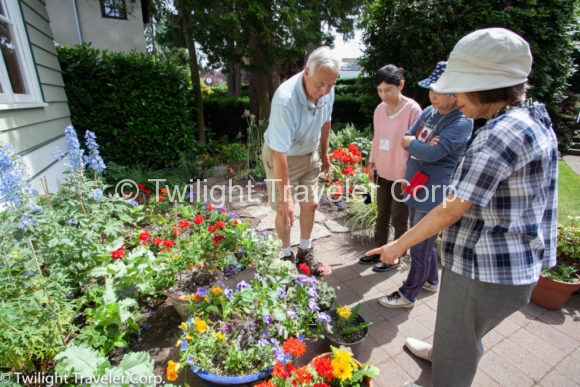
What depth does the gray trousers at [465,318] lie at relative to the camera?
1.16m

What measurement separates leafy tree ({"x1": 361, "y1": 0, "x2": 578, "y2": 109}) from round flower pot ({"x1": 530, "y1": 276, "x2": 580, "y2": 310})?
14.1 ft

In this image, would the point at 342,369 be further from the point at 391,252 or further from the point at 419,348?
the point at 419,348

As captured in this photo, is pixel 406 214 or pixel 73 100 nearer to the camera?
pixel 406 214

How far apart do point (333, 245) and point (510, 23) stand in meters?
4.78

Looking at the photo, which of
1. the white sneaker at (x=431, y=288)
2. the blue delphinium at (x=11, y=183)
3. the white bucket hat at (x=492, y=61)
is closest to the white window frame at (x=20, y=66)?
the blue delphinium at (x=11, y=183)

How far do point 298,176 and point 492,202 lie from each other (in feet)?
5.12

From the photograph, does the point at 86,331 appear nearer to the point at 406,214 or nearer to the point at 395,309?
the point at 395,309

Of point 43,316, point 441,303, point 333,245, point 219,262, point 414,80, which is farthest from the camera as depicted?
point 414,80

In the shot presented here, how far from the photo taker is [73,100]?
14.7 ft

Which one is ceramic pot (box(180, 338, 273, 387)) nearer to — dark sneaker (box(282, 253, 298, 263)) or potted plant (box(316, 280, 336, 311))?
potted plant (box(316, 280, 336, 311))

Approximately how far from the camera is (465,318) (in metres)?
1.23

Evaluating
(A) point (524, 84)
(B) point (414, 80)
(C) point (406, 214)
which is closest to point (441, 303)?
(A) point (524, 84)

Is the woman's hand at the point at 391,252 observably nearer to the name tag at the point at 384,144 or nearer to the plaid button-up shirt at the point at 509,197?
the plaid button-up shirt at the point at 509,197

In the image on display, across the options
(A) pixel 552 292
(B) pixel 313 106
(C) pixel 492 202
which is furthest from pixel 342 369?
(A) pixel 552 292
